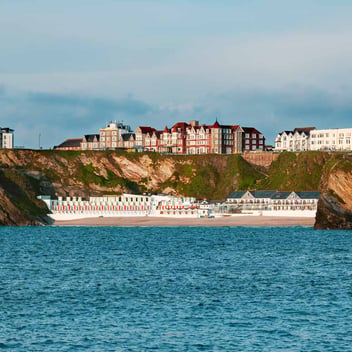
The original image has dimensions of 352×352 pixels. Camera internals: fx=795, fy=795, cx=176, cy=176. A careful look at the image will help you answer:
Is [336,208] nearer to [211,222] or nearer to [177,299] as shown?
[211,222]

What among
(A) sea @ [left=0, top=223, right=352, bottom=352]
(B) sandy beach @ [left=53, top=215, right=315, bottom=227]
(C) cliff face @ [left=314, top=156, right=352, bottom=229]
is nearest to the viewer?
(A) sea @ [left=0, top=223, right=352, bottom=352]

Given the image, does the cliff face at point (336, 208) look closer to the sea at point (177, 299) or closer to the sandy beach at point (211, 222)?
the sandy beach at point (211, 222)

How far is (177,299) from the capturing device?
211 ft

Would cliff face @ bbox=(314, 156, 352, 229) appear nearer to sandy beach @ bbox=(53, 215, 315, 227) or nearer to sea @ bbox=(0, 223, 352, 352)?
sandy beach @ bbox=(53, 215, 315, 227)

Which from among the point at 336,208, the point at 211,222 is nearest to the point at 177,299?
the point at 336,208

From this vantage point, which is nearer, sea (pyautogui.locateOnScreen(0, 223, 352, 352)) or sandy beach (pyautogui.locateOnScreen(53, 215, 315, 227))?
sea (pyautogui.locateOnScreen(0, 223, 352, 352))

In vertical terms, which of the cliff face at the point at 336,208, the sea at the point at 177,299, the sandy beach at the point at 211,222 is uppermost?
the cliff face at the point at 336,208

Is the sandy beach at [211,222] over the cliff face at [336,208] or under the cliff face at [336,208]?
under

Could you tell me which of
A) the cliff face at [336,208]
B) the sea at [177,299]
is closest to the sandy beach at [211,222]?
the cliff face at [336,208]

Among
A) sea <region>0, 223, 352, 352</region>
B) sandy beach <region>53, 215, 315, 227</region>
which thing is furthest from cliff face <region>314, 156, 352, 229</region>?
sea <region>0, 223, 352, 352</region>

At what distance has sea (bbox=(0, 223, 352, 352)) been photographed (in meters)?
49.7

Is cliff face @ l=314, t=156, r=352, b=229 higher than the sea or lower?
higher

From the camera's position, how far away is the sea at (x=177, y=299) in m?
49.7

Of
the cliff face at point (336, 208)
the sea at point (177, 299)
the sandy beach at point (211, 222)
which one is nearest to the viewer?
the sea at point (177, 299)
